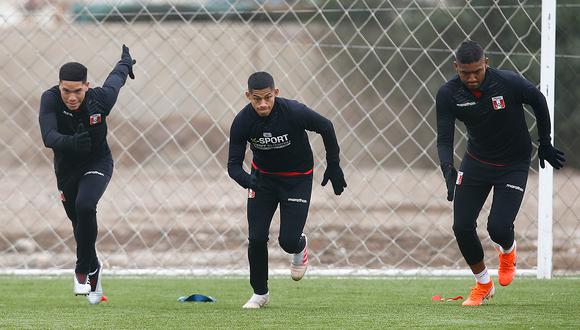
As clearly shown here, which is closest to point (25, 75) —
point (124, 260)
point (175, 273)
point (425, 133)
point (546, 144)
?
point (124, 260)

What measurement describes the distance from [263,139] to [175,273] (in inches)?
136

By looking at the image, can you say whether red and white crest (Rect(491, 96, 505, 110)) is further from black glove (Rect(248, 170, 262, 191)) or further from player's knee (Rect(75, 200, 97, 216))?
player's knee (Rect(75, 200, 97, 216))

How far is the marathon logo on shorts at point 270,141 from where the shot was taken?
764 cm

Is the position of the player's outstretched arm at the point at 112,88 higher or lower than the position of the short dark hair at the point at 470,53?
higher

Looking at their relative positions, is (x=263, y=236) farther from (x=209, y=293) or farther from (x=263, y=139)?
(x=209, y=293)

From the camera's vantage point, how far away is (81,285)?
27.0 ft

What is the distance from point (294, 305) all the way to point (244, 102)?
5.02 meters

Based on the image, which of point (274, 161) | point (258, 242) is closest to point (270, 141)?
point (274, 161)

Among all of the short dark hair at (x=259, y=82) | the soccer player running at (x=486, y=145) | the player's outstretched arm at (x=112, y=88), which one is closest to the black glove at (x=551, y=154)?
the soccer player running at (x=486, y=145)

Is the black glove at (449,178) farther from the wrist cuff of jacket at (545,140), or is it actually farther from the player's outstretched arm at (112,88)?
the player's outstretched arm at (112,88)

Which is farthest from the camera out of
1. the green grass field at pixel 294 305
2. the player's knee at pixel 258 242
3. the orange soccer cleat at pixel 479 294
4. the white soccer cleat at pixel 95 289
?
the white soccer cleat at pixel 95 289

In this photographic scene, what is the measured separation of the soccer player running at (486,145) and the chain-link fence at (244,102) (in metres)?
3.18

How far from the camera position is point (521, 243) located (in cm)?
1180

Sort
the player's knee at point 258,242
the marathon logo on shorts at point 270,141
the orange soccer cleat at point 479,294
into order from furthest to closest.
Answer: the orange soccer cleat at point 479,294 → the player's knee at point 258,242 → the marathon logo on shorts at point 270,141
